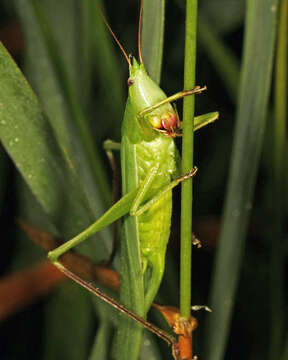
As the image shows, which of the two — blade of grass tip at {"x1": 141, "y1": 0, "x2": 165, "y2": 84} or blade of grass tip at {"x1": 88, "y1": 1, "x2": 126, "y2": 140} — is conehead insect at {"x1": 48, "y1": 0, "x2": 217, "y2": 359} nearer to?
blade of grass tip at {"x1": 141, "y1": 0, "x2": 165, "y2": 84}

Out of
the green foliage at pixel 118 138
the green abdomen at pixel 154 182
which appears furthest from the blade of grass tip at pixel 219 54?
the green abdomen at pixel 154 182

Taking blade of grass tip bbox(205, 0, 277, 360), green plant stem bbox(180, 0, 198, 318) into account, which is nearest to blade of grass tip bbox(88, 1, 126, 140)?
blade of grass tip bbox(205, 0, 277, 360)

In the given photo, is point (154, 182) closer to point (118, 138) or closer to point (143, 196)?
point (143, 196)

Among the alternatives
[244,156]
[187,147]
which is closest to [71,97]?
[244,156]

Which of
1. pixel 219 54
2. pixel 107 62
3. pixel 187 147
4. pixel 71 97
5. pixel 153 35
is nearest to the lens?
pixel 187 147

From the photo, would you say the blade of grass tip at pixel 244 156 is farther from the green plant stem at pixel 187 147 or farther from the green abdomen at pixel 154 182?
the green plant stem at pixel 187 147

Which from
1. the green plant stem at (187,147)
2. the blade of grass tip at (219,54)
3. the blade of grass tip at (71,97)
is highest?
the blade of grass tip at (219,54)

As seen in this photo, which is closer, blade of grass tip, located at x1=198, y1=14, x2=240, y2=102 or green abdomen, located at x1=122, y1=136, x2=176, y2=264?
green abdomen, located at x1=122, y1=136, x2=176, y2=264
